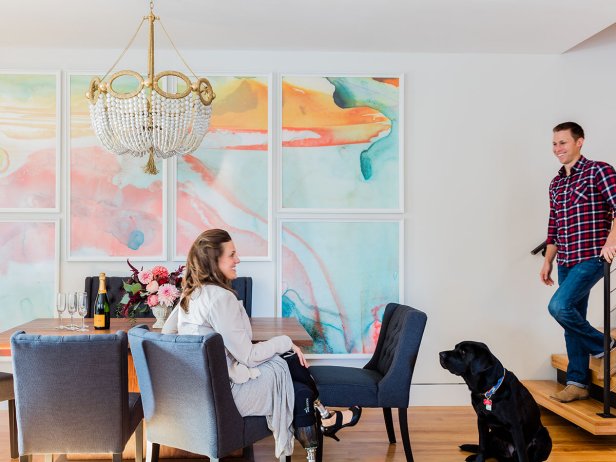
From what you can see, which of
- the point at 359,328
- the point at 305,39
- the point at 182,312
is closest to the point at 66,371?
the point at 182,312

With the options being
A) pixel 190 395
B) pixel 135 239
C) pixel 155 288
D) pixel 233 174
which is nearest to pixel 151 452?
pixel 190 395

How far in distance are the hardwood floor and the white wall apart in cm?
54

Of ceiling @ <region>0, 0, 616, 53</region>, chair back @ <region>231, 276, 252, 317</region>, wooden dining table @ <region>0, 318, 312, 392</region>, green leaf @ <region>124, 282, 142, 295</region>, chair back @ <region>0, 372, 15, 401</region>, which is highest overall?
ceiling @ <region>0, 0, 616, 53</region>

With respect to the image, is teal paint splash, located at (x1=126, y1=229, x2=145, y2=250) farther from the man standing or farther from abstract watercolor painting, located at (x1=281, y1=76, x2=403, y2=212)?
the man standing

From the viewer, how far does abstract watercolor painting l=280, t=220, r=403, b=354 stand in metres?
4.69

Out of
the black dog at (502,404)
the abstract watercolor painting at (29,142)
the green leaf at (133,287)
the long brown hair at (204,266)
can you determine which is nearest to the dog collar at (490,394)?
the black dog at (502,404)

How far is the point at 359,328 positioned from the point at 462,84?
197 centimetres

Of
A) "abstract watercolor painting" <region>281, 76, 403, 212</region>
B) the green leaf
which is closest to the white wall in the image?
"abstract watercolor painting" <region>281, 76, 403, 212</region>

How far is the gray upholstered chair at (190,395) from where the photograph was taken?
2498mm

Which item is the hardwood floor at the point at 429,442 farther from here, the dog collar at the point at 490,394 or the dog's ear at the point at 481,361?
the dog's ear at the point at 481,361

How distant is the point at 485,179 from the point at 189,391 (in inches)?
119

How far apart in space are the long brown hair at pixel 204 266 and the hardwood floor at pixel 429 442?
4.17ft

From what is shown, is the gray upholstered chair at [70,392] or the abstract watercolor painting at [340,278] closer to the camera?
the gray upholstered chair at [70,392]

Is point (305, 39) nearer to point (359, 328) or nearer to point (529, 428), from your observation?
point (359, 328)
